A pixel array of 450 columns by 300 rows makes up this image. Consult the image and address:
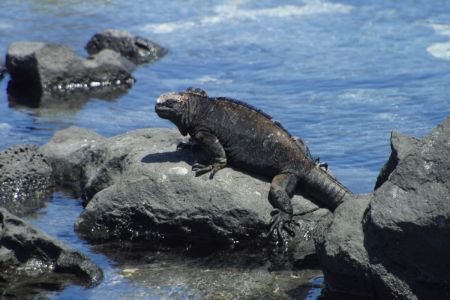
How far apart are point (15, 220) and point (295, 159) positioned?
2.50 meters

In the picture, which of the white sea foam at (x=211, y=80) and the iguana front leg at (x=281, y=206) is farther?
the white sea foam at (x=211, y=80)

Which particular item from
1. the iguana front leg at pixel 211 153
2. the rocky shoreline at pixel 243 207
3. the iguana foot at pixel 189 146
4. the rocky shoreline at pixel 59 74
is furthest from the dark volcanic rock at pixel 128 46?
the iguana front leg at pixel 211 153

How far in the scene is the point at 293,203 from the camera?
9.34 m

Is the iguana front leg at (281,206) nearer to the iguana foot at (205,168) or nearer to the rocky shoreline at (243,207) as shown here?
the rocky shoreline at (243,207)

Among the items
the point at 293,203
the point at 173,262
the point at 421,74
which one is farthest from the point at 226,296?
the point at 421,74

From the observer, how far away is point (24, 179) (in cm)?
1077

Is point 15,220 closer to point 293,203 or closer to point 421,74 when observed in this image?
point 293,203

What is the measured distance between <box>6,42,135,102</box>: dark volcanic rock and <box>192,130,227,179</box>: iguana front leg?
633 centimetres

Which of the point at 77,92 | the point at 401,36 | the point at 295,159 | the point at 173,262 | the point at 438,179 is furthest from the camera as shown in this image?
the point at 401,36

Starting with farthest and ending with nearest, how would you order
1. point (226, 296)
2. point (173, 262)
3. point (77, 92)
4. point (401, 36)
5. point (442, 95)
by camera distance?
point (401, 36) < point (77, 92) < point (442, 95) < point (173, 262) < point (226, 296)

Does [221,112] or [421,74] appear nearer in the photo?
[221,112]

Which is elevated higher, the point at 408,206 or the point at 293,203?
the point at 408,206

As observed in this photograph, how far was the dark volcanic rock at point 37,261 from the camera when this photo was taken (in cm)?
841

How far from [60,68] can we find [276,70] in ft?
10.6
